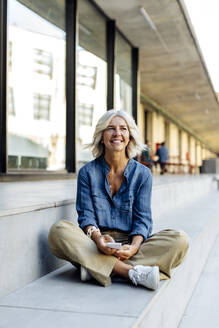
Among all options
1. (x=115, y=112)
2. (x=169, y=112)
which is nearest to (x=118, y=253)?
(x=115, y=112)

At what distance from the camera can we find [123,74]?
41.0 ft

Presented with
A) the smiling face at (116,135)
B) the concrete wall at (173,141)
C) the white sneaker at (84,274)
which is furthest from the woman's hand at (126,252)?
the concrete wall at (173,141)

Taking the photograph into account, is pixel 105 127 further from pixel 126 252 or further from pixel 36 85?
pixel 36 85

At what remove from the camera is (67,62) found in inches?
356

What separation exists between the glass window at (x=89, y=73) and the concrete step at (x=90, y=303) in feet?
21.1

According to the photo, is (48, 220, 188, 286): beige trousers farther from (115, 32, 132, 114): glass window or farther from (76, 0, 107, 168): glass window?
(115, 32, 132, 114): glass window

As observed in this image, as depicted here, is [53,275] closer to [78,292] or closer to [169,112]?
[78,292]

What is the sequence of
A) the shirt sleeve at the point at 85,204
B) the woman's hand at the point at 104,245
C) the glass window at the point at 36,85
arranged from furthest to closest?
the glass window at the point at 36,85
the shirt sleeve at the point at 85,204
the woman's hand at the point at 104,245

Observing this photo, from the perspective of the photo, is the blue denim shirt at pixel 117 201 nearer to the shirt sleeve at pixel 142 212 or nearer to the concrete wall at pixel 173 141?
the shirt sleeve at pixel 142 212

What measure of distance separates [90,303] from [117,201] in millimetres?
921

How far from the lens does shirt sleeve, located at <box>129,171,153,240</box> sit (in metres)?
2.99

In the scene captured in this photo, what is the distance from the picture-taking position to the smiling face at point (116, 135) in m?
3.04

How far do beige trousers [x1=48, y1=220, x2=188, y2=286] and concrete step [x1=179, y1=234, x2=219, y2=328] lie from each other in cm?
38

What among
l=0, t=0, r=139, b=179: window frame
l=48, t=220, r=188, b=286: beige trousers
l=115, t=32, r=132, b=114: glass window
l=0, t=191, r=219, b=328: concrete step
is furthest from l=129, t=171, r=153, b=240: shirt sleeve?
l=115, t=32, r=132, b=114: glass window
